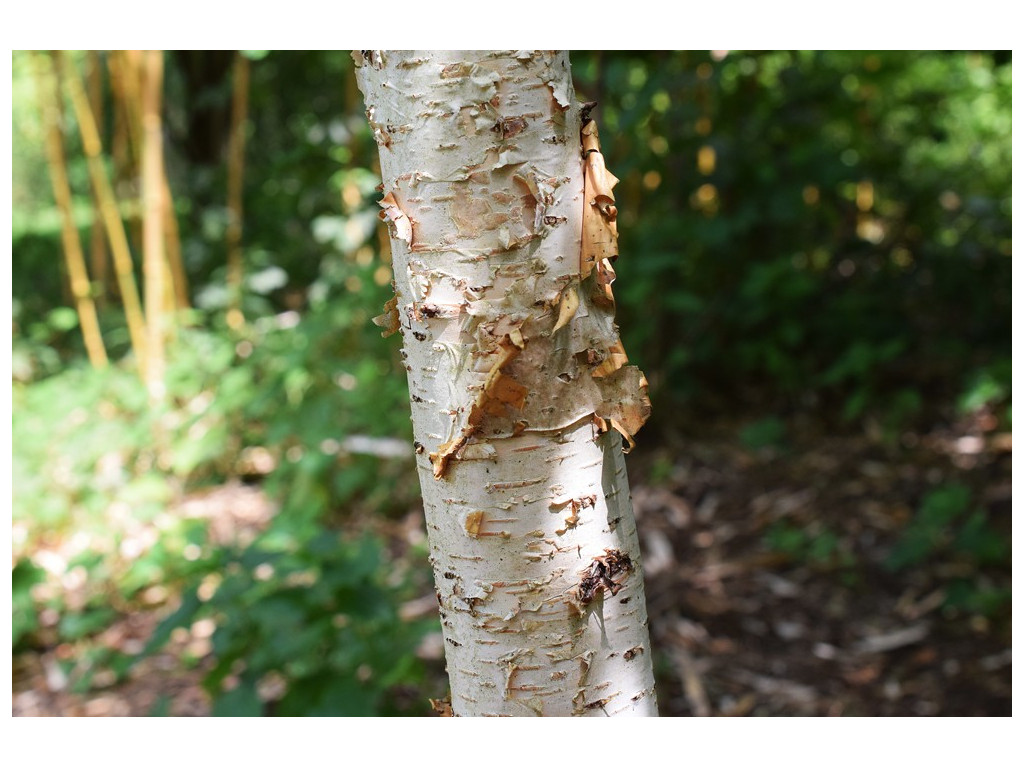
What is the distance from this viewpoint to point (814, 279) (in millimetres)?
3016

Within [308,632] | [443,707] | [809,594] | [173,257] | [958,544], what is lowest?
[809,594]

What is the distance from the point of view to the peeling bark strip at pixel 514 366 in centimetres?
59

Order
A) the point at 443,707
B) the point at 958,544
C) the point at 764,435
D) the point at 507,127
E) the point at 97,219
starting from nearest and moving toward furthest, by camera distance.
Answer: the point at 507,127
the point at 443,707
the point at 958,544
the point at 764,435
the point at 97,219

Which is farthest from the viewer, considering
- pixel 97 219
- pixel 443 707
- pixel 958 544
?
pixel 97 219

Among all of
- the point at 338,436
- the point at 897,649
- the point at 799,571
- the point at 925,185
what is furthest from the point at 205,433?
the point at 925,185

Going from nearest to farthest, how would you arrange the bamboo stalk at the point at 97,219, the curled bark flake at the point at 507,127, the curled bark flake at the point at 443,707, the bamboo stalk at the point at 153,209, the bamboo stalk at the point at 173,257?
1. the curled bark flake at the point at 507,127
2. the curled bark flake at the point at 443,707
3. the bamboo stalk at the point at 153,209
4. the bamboo stalk at the point at 173,257
5. the bamboo stalk at the point at 97,219

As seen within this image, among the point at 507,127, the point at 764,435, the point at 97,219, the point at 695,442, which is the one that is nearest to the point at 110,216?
the point at 97,219

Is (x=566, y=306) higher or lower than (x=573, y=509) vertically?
higher

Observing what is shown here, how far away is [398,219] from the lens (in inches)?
23.9

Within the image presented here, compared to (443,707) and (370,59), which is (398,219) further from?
(443,707)

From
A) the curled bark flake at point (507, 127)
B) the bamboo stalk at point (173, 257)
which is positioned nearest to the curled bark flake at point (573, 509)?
the curled bark flake at point (507, 127)

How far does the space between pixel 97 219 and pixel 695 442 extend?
294 centimetres

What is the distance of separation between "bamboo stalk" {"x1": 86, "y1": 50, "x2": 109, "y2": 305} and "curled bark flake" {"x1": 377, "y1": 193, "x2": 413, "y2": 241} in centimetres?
335

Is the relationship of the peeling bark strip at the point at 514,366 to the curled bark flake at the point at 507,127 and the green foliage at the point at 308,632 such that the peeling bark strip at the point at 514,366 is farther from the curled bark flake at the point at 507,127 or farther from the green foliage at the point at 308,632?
the green foliage at the point at 308,632
